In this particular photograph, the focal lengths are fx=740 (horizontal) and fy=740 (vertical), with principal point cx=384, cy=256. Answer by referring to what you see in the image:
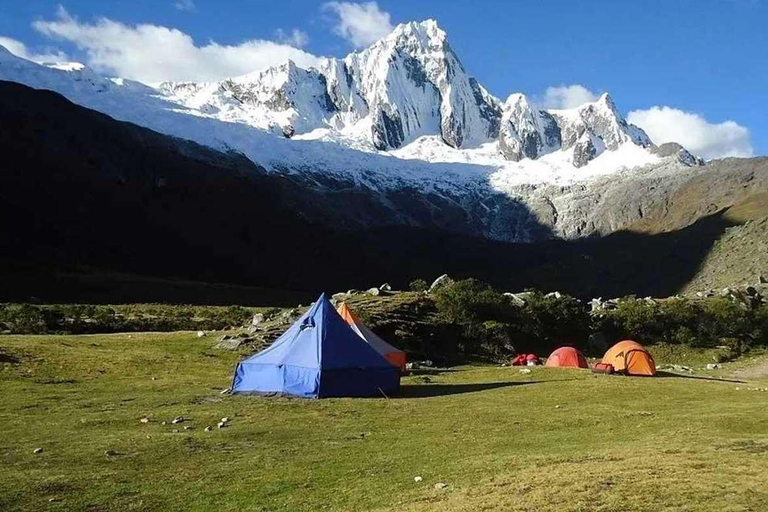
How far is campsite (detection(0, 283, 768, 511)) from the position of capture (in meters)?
13.0

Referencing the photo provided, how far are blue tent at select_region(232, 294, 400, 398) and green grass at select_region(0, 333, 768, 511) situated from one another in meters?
1.22

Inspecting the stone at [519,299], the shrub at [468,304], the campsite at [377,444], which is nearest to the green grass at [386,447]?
Result: the campsite at [377,444]

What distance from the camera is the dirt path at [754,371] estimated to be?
4152 centimetres

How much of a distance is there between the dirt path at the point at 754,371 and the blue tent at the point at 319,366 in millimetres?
22686

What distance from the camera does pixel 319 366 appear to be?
2709 cm

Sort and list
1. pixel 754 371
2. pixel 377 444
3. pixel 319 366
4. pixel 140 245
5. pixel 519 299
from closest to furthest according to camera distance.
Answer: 1. pixel 377 444
2. pixel 319 366
3. pixel 754 371
4. pixel 519 299
5. pixel 140 245

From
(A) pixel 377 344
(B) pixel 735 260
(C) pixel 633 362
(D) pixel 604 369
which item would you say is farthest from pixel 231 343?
(B) pixel 735 260

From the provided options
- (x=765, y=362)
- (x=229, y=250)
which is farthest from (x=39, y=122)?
(x=765, y=362)

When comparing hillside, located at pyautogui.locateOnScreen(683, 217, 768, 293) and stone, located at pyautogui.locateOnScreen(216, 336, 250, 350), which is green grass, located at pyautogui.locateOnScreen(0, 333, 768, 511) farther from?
hillside, located at pyautogui.locateOnScreen(683, 217, 768, 293)

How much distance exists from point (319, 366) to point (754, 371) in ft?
101

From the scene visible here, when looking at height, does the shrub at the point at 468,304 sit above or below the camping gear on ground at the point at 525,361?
above

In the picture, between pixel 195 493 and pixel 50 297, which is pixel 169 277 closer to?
pixel 50 297

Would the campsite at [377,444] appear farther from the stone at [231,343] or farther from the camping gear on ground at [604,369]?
the stone at [231,343]

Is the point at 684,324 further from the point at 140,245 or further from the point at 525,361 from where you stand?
the point at 140,245
